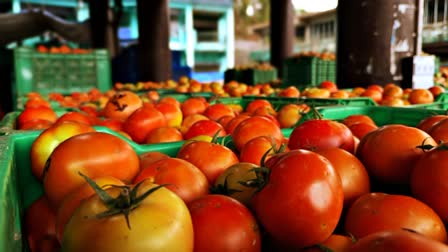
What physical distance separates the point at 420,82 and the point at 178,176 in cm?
357

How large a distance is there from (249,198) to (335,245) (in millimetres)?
236

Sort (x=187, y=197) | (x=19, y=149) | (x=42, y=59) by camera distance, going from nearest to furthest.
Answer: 1. (x=187, y=197)
2. (x=19, y=149)
3. (x=42, y=59)

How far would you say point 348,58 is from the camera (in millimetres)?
3914

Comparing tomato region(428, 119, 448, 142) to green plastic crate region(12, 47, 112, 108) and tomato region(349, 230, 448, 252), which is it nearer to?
tomato region(349, 230, 448, 252)

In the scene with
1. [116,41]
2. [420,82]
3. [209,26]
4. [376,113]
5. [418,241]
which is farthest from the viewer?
[209,26]

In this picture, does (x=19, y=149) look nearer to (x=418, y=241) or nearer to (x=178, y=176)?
(x=178, y=176)

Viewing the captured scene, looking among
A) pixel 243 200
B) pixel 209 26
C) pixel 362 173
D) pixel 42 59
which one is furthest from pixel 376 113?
pixel 209 26

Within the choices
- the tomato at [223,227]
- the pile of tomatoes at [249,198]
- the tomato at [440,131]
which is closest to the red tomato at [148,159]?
the pile of tomatoes at [249,198]

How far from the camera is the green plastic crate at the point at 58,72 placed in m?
6.47

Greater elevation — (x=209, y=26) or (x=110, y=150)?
(x=209, y=26)

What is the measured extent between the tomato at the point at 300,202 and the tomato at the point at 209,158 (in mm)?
353

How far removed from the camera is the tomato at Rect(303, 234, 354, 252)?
808mm

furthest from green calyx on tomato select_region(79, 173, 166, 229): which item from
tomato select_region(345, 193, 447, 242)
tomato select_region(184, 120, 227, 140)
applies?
tomato select_region(184, 120, 227, 140)

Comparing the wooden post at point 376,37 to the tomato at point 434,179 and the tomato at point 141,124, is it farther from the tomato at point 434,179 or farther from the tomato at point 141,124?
the tomato at point 434,179
